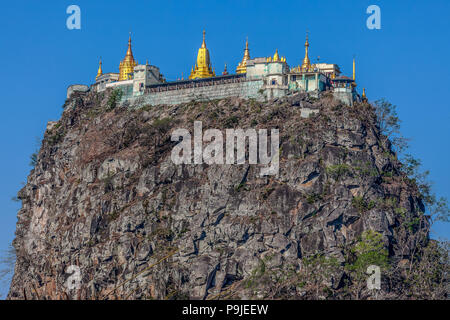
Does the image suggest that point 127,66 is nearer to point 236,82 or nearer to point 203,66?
point 203,66

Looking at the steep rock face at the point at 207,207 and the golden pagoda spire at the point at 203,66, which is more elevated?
the golden pagoda spire at the point at 203,66

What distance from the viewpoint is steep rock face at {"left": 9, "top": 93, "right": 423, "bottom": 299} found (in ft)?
402

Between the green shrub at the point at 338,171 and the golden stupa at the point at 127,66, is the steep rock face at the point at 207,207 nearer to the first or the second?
the green shrub at the point at 338,171

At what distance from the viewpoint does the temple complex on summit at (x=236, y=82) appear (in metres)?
135

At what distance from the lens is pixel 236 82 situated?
454 feet

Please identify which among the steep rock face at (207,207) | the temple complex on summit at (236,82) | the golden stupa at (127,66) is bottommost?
the steep rock face at (207,207)

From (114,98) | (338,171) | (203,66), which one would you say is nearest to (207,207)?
(338,171)

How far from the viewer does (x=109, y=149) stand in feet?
456

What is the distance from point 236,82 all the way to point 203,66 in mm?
15140

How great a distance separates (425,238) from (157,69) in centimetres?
3913

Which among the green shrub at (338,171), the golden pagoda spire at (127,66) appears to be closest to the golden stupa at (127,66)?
the golden pagoda spire at (127,66)

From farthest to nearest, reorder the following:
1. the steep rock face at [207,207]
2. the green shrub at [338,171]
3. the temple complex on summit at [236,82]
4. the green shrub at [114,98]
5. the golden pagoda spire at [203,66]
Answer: the golden pagoda spire at [203,66] < the green shrub at [114,98] < the temple complex on summit at [236,82] < the green shrub at [338,171] < the steep rock face at [207,207]

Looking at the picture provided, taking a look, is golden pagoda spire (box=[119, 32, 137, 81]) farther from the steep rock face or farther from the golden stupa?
the steep rock face
